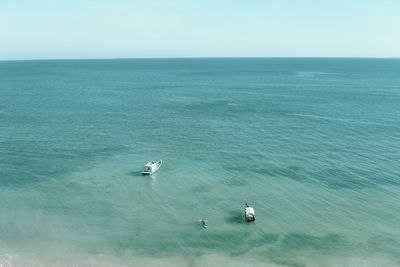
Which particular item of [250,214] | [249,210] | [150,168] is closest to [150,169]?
[150,168]

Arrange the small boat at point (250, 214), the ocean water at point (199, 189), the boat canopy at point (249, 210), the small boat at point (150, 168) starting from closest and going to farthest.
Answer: the ocean water at point (199, 189), the small boat at point (250, 214), the boat canopy at point (249, 210), the small boat at point (150, 168)

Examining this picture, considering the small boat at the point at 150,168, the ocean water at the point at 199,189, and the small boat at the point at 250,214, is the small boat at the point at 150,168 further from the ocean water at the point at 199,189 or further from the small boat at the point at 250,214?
the small boat at the point at 250,214

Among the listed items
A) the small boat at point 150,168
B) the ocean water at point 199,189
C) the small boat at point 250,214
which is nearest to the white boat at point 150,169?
the small boat at point 150,168

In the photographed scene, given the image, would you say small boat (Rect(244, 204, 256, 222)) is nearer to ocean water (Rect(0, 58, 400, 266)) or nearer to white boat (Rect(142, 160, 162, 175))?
ocean water (Rect(0, 58, 400, 266))

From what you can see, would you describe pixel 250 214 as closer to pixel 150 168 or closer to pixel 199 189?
pixel 199 189

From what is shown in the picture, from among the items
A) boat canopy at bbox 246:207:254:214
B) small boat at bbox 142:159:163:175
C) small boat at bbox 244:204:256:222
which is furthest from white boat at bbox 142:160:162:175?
boat canopy at bbox 246:207:254:214

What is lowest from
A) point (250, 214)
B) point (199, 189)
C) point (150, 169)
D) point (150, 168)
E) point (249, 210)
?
point (199, 189)

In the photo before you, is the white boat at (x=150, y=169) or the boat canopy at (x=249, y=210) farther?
the white boat at (x=150, y=169)

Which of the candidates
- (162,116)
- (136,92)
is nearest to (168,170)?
(162,116)
